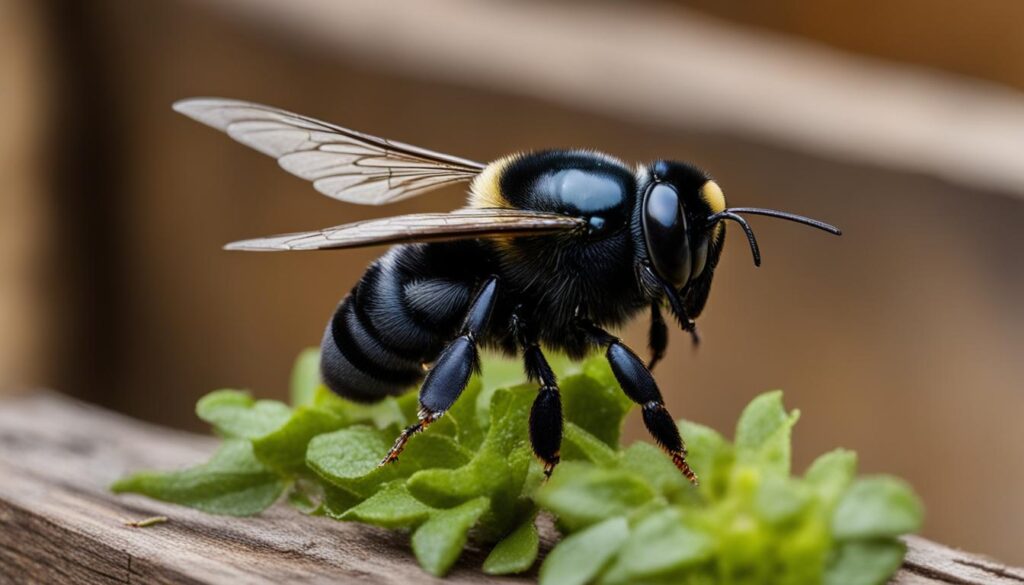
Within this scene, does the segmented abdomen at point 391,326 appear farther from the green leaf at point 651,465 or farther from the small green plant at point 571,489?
the green leaf at point 651,465

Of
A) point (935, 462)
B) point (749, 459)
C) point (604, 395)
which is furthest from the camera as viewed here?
point (935, 462)

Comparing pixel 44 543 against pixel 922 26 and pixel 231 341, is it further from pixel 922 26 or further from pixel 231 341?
pixel 922 26


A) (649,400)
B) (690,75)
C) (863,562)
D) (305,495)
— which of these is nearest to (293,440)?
(305,495)

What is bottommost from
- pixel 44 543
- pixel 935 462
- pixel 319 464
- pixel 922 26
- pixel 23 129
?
pixel 44 543

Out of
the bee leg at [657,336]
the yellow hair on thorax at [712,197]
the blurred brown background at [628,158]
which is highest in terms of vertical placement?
the blurred brown background at [628,158]

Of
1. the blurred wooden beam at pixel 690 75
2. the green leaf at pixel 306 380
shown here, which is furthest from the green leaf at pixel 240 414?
the blurred wooden beam at pixel 690 75

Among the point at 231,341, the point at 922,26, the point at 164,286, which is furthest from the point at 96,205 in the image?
the point at 922,26

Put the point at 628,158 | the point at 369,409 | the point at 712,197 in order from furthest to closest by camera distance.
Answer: the point at 628,158
the point at 369,409
the point at 712,197

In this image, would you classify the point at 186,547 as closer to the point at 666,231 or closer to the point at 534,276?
the point at 534,276
